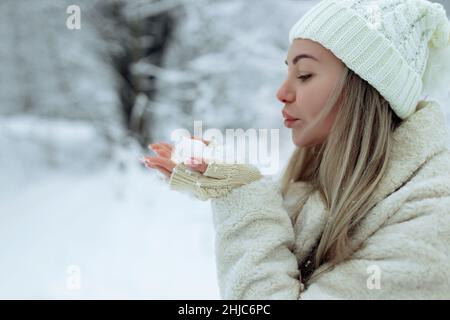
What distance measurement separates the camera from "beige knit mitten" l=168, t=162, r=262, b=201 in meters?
1.02

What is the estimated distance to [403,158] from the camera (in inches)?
40.8

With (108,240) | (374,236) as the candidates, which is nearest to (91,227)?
(108,240)

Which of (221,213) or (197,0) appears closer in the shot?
(221,213)

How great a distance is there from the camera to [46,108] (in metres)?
5.99

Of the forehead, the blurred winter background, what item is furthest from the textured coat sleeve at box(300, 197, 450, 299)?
the blurred winter background

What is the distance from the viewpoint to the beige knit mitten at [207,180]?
3.34ft

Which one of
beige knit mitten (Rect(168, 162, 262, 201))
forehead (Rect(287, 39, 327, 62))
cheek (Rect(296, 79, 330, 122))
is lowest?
beige knit mitten (Rect(168, 162, 262, 201))

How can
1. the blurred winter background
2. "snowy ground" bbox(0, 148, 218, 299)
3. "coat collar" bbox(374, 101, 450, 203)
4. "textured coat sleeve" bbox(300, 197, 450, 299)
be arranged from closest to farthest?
1. "textured coat sleeve" bbox(300, 197, 450, 299)
2. "coat collar" bbox(374, 101, 450, 203)
3. "snowy ground" bbox(0, 148, 218, 299)
4. the blurred winter background

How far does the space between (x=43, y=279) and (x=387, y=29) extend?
2.99 m

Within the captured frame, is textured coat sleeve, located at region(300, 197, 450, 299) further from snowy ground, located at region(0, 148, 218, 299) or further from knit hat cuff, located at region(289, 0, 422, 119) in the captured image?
snowy ground, located at region(0, 148, 218, 299)

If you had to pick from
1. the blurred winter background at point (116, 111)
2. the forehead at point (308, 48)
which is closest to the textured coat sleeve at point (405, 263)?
the forehead at point (308, 48)

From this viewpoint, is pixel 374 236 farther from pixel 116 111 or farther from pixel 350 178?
pixel 116 111

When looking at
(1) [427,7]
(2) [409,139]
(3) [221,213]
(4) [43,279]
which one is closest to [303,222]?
(3) [221,213]
